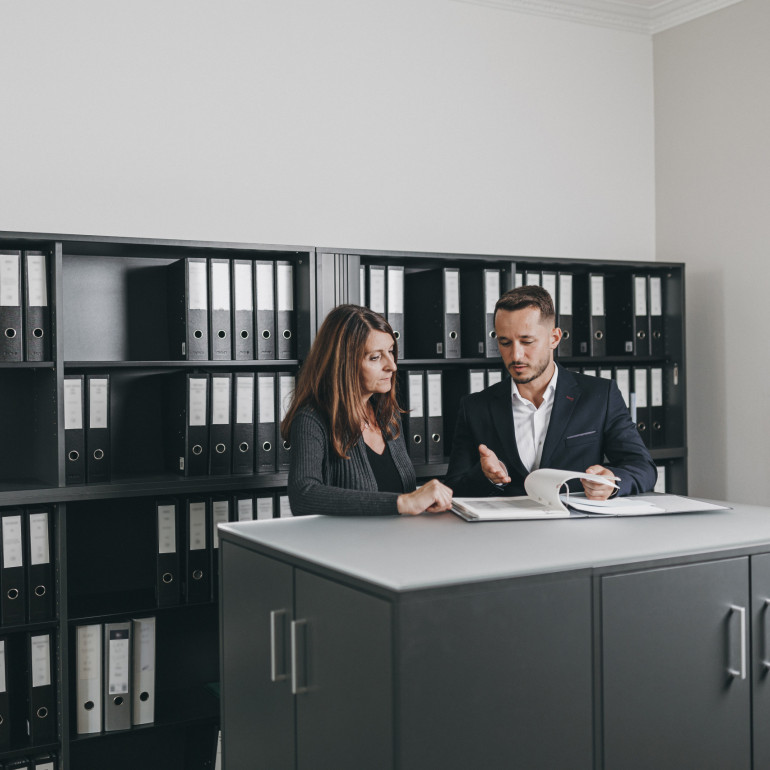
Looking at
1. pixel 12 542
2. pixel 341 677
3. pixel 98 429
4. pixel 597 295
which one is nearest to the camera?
pixel 341 677

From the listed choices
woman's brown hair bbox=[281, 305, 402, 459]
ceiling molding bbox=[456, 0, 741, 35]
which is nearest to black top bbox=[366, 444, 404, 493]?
woman's brown hair bbox=[281, 305, 402, 459]

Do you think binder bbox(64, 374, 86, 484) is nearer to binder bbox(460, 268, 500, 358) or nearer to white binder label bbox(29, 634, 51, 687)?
white binder label bbox(29, 634, 51, 687)

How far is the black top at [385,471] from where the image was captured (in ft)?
7.99

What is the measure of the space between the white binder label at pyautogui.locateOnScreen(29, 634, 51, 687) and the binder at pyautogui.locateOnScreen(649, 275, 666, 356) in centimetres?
240

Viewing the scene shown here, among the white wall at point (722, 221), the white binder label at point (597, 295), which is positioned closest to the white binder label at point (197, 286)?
the white binder label at point (597, 295)

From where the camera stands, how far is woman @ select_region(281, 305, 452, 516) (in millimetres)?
2283

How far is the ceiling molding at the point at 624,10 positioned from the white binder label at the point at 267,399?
5.97 feet

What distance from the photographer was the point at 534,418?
2578mm

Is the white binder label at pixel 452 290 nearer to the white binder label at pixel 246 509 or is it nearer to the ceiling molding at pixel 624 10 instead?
the white binder label at pixel 246 509

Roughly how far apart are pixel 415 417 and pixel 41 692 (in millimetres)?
1430

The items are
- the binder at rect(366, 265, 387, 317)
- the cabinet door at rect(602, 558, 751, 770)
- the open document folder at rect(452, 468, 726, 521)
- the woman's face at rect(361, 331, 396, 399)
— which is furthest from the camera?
the binder at rect(366, 265, 387, 317)

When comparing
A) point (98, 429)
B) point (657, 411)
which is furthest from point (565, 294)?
point (98, 429)

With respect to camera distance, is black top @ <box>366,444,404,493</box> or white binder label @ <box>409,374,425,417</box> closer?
black top @ <box>366,444,404,493</box>

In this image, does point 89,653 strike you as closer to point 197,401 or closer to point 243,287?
point 197,401
